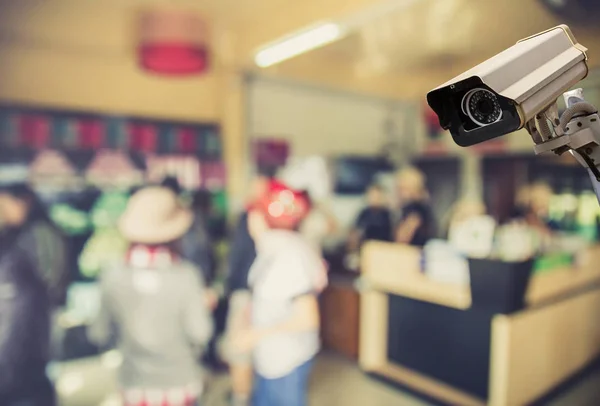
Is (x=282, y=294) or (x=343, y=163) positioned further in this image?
(x=343, y=163)

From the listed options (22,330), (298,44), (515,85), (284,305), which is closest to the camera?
(515,85)

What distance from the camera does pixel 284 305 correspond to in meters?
1.71

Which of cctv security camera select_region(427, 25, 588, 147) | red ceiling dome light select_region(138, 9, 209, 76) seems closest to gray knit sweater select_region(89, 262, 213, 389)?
red ceiling dome light select_region(138, 9, 209, 76)

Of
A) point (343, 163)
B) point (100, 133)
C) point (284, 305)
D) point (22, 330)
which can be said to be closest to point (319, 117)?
point (343, 163)

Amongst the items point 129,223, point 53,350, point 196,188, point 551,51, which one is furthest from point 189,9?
point 551,51

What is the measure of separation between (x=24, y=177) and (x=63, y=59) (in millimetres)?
591

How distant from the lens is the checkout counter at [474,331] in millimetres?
1287

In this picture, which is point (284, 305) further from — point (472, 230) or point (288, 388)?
point (472, 230)

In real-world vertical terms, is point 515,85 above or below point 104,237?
above

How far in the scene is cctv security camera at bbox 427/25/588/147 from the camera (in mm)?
668

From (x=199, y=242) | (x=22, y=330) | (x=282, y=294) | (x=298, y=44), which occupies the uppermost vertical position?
(x=298, y=44)

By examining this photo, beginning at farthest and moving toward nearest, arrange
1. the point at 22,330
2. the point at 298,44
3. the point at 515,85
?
the point at 298,44, the point at 22,330, the point at 515,85

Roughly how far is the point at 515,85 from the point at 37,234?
2.11m

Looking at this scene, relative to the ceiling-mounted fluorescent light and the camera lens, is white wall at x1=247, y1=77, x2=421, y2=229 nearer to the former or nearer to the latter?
the ceiling-mounted fluorescent light
